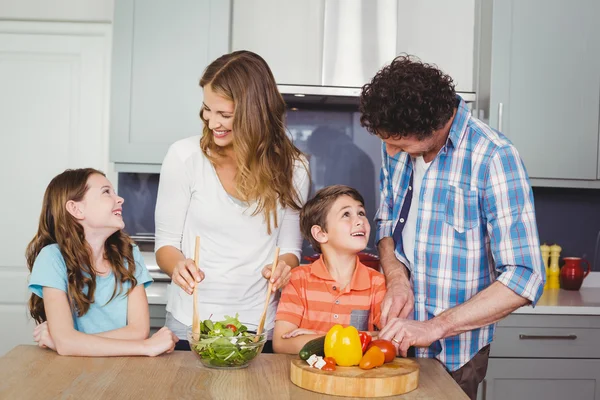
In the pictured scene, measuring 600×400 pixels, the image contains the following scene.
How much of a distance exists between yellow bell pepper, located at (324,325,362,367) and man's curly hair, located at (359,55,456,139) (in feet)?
1.66

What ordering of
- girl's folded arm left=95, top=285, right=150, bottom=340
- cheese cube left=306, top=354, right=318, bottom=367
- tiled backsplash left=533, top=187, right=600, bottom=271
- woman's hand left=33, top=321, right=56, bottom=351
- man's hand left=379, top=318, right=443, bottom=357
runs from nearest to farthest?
1. cheese cube left=306, top=354, right=318, bottom=367
2. man's hand left=379, top=318, right=443, bottom=357
3. woman's hand left=33, top=321, right=56, bottom=351
4. girl's folded arm left=95, top=285, right=150, bottom=340
5. tiled backsplash left=533, top=187, right=600, bottom=271

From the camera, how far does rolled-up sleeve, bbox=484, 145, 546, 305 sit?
1.65 metres

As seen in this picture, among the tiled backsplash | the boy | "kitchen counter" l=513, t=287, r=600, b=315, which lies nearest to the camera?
the boy

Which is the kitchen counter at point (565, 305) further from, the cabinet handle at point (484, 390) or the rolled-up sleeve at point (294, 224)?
the rolled-up sleeve at point (294, 224)

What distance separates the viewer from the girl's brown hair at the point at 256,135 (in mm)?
1911

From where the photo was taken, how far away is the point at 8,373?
1509mm

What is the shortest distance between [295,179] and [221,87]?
0.36 m

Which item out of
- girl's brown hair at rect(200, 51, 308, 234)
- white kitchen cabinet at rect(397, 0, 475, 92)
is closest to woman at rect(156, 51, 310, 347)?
girl's brown hair at rect(200, 51, 308, 234)

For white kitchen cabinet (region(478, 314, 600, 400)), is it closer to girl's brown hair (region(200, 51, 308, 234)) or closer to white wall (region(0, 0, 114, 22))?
girl's brown hair (region(200, 51, 308, 234))

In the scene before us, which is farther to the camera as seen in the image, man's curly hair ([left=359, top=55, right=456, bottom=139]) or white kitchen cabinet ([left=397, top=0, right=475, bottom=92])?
white kitchen cabinet ([left=397, top=0, right=475, bottom=92])

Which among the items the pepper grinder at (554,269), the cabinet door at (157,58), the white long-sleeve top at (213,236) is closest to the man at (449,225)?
the white long-sleeve top at (213,236)

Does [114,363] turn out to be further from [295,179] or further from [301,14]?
[301,14]

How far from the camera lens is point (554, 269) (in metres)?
3.39

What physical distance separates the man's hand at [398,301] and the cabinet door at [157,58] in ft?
5.30
